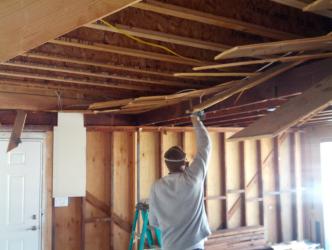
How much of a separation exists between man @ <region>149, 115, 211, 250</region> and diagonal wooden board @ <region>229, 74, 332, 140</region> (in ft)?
3.79

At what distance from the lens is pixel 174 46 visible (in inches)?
108

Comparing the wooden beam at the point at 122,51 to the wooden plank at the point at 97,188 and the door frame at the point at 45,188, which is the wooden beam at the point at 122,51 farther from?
the wooden plank at the point at 97,188

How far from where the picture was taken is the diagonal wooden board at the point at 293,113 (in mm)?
1660

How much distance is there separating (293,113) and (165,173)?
17.0ft

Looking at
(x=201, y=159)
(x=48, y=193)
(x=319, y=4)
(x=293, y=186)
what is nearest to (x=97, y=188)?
(x=48, y=193)

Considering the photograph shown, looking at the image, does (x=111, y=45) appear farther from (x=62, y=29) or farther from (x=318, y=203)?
(x=318, y=203)

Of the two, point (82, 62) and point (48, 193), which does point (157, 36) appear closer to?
point (82, 62)

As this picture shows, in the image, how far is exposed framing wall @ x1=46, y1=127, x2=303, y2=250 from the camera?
6.02m

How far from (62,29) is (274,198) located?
7.90m

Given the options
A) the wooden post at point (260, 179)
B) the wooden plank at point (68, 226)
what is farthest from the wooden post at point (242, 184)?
the wooden plank at point (68, 226)

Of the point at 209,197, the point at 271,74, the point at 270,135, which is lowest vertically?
the point at 209,197

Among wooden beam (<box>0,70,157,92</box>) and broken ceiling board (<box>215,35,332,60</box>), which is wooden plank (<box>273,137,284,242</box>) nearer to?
wooden beam (<box>0,70,157,92</box>)

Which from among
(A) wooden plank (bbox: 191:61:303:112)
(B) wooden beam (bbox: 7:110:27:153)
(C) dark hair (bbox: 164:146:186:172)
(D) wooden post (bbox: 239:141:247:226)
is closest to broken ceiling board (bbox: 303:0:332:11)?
(A) wooden plank (bbox: 191:61:303:112)

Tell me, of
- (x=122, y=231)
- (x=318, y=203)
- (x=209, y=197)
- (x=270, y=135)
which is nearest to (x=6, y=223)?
(x=122, y=231)
